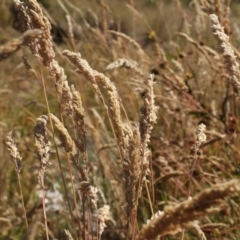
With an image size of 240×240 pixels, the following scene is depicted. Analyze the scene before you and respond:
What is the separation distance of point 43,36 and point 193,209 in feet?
1.63

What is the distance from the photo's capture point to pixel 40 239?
216 centimetres

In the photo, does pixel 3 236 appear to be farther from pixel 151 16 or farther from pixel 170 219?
pixel 151 16

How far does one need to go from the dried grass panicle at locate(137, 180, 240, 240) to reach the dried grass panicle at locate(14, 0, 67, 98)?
1.47ft

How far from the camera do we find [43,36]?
962mm

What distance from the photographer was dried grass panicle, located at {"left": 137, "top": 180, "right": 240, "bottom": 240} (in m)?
0.54

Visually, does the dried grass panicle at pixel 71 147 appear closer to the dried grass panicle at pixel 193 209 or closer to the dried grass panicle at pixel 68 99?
the dried grass panicle at pixel 68 99

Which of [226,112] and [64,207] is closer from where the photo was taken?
[226,112]

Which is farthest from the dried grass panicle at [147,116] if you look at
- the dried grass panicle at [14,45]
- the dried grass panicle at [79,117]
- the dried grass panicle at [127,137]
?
the dried grass panicle at [14,45]

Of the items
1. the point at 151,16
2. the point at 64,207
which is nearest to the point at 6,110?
the point at 64,207

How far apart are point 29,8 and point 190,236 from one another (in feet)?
3.37

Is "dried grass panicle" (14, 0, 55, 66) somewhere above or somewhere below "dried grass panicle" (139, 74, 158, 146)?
above

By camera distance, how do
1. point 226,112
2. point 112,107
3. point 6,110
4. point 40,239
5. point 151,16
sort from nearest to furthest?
point 112,107 → point 226,112 → point 40,239 → point 6,110 → point 151,16

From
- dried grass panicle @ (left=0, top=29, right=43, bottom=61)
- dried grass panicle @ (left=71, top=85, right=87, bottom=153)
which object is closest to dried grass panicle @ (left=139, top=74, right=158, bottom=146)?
dried grass panicle @ (left=71, top=85, right=87, bottom=153)

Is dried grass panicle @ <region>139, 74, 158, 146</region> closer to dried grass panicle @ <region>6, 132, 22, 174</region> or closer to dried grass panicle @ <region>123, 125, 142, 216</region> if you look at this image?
dried grass panicle @ <region>123, 125, 142, 216</region>
